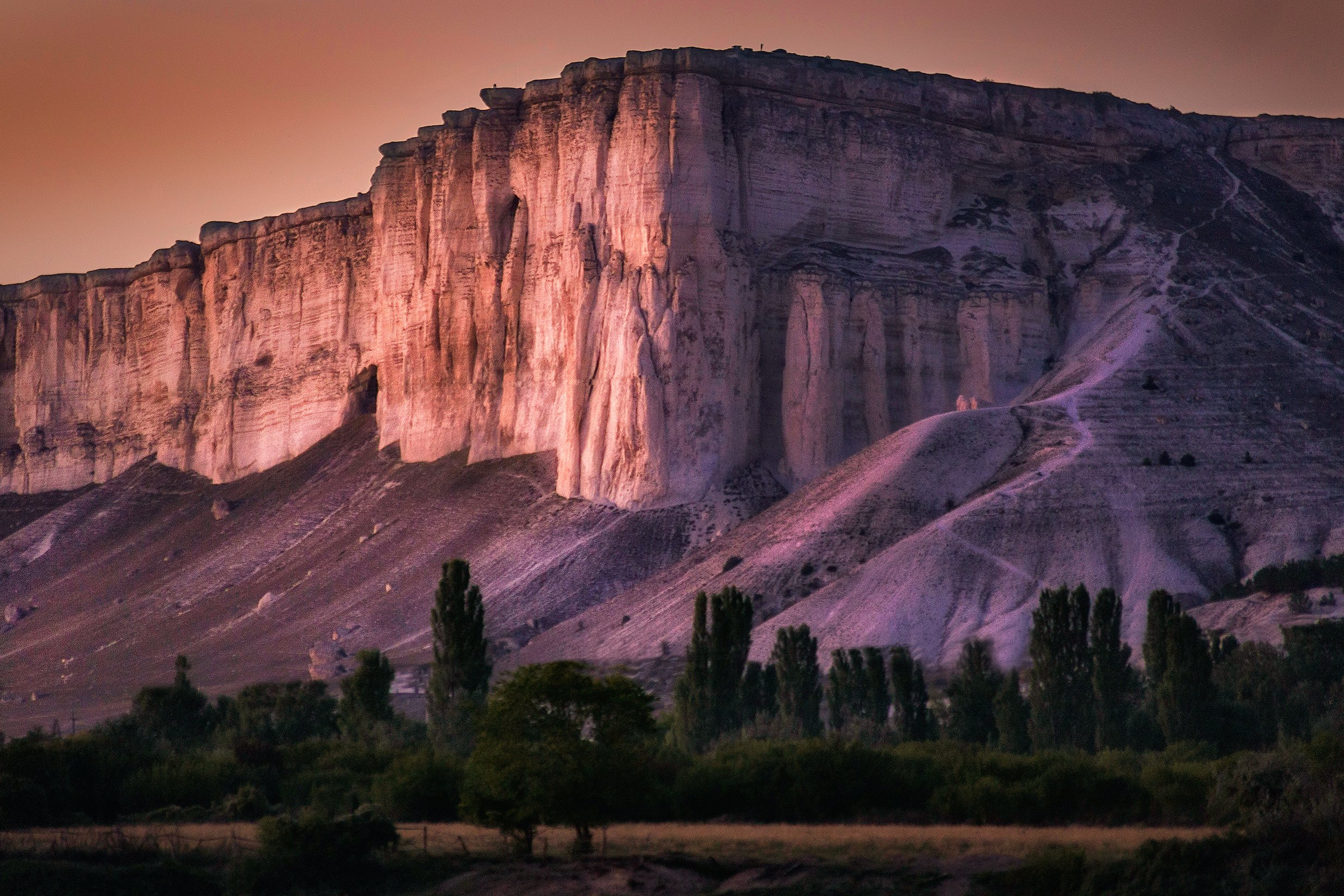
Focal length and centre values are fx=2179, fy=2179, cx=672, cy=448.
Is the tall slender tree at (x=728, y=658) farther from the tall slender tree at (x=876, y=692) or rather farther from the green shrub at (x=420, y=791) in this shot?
the green shrub at (x=420, y=791)

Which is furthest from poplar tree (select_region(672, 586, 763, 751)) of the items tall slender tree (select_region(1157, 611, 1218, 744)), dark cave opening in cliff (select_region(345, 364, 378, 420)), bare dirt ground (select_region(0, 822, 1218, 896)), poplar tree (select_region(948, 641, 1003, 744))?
dark cave opening in cliff (select_region(345, 364, 378, 420))

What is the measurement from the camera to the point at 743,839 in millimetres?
37656

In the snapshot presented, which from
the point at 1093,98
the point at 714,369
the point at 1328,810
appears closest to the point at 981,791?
the point at 1328,810

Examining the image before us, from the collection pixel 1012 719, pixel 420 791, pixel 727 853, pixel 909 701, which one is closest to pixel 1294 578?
pixel 909 701

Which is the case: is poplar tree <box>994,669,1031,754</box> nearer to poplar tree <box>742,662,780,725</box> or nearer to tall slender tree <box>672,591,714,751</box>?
poplar tree <box>742,662,780,725</box>

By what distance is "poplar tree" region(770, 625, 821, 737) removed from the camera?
189ft

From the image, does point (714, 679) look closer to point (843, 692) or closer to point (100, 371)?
point (843, 692)

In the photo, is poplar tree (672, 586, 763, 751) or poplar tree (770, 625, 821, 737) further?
poplar tree (770, 625, 821, 737)

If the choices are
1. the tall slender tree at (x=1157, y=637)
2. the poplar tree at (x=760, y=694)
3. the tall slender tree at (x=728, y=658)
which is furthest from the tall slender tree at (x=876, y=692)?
the tall slender tree at (x=1157, y=637)

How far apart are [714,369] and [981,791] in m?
48.2

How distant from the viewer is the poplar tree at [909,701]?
5403 centimetres

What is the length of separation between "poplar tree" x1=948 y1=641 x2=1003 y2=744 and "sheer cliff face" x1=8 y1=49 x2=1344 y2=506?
31133 mm

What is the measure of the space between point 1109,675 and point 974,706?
134 inches

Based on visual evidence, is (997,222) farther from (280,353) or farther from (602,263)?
(280,353)
